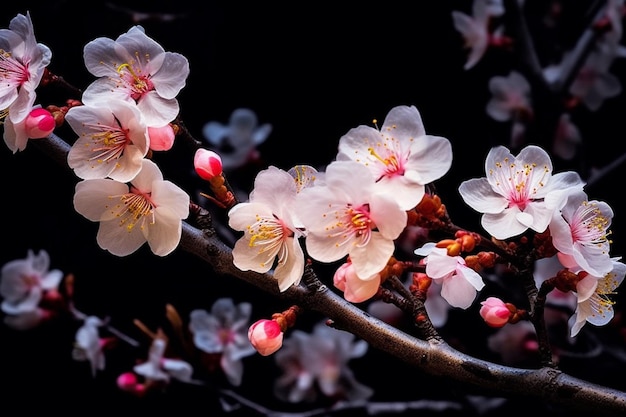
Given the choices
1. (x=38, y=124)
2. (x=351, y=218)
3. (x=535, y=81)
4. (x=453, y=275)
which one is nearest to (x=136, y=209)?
(x=38, y=124)

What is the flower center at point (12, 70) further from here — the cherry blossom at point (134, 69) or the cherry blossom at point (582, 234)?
the cherry blossom at point (582, 234)

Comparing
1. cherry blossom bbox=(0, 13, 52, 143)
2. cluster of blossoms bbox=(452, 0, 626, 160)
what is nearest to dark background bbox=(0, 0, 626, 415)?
cluster of blossoms bbox=(452, 0, 626, 160)

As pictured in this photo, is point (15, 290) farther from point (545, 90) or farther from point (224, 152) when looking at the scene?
point (545, 90)

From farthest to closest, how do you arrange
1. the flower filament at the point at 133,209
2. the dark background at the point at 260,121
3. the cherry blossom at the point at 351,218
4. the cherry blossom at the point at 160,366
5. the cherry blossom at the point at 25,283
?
the dark background at the point at 260,121 < the cherry blossom at the point at 25,283 < the cherry blossom at the point at 160,366 < the flower filament at the point at 133,209 < the cherry blossom at the point at 351,218

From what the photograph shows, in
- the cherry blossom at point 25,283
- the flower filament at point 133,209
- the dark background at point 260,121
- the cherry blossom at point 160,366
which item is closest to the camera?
the flower filament at point 133,209

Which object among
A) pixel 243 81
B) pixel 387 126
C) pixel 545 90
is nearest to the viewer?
pixel 387 126

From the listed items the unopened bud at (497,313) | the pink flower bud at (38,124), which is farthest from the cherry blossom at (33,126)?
the unopened bud at (497,313)

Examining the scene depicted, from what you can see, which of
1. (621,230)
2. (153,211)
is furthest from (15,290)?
(621,230)

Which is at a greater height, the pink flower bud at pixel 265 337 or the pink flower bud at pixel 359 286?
the pink flower bud at pixel 359 286
